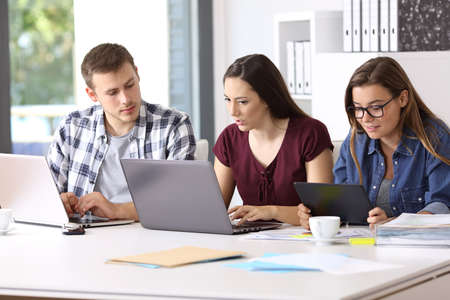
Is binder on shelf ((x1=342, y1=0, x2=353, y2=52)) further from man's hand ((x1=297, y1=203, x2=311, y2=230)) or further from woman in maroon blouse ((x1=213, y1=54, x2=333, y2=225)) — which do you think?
man's hand ((x1=297, y1=203, x2=311, y2=230))

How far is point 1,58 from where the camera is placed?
3613mm

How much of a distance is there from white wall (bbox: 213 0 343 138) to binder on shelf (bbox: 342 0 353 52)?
22.6 inches

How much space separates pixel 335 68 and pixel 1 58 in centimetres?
158

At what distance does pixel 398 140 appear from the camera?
2510 millimetres

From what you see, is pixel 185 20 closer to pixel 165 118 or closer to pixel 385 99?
pixel 165 118

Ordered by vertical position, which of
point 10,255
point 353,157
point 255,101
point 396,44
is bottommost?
point 10,255

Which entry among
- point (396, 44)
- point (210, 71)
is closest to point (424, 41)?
point (396, 44)

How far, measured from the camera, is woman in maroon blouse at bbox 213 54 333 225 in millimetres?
2646

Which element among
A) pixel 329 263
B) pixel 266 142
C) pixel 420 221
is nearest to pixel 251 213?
pixel 266 142

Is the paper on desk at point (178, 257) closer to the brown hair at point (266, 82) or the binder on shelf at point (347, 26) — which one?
the brown hair at point (266, 82)

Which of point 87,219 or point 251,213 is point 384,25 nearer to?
point 251,213

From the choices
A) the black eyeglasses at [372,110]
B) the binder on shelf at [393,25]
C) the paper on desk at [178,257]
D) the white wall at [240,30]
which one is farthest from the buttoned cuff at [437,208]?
the white wall at [240,30]

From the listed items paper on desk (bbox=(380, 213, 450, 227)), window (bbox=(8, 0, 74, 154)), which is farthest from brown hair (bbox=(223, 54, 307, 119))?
window (bbox=(8, 0, 74, 154))

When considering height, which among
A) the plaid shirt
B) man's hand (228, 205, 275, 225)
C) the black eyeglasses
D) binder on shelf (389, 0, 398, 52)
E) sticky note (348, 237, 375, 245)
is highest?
binder on shelf (389, 0, 398, 52)
